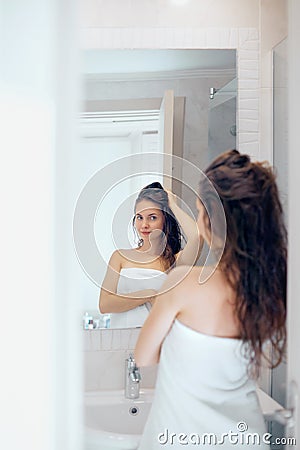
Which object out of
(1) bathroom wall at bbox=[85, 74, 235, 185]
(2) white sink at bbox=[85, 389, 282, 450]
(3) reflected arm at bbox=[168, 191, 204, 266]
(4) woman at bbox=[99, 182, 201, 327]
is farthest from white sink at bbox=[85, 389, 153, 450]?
(1) bathroom wall at bbox=[85, 74, 235, 185]

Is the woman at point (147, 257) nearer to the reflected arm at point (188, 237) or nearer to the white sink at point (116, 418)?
the reflected arm at point (188, 237)

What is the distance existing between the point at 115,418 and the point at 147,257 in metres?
0.34

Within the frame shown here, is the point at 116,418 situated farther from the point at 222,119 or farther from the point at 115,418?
the point at 222,119

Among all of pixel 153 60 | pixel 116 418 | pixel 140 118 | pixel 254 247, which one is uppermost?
pixel 153 60

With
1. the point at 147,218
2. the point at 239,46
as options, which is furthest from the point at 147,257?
the point at 239,46

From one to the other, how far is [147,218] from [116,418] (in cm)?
43

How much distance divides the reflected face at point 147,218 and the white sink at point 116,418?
1.09 ft

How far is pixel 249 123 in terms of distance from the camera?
1.36 m

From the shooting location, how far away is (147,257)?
1316 millimetres

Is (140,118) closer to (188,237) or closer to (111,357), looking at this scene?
(188,237)

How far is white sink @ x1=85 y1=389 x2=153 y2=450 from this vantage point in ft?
4.21

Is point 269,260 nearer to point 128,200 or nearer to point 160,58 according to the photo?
point 128,200

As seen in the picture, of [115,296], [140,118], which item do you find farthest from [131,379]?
[140,118]

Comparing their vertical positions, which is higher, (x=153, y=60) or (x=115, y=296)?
(x=153, y=60)
